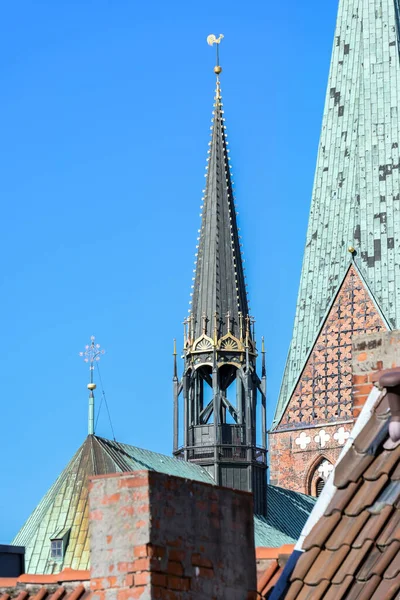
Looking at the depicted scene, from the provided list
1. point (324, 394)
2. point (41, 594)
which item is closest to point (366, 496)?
point (41, 594)

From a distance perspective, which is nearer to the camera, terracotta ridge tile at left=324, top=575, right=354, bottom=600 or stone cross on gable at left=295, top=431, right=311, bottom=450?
terracotta ridge tile at left=324, top=575, right=354, bottom=600

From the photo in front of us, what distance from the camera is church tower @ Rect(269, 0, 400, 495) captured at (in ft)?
236

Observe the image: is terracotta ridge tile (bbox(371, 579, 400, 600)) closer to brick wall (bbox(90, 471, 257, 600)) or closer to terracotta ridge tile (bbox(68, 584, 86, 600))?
brick wall (bbox(90, 471, 257, 600))

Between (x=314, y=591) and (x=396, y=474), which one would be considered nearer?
(x=314, y=591)

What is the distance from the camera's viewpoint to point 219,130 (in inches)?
2594

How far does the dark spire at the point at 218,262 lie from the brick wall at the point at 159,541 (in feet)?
168

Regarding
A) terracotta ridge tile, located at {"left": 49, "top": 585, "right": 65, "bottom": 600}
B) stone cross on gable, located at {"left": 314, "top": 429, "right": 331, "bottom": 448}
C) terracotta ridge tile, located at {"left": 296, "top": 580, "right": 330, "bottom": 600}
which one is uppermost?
stone cross on gable, located at {"left": 314, "top": 429, "right": 331, "bottom": 448}

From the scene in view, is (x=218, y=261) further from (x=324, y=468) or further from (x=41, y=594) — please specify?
(x=41, y=594)

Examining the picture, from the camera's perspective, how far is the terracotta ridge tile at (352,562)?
10.8 meters

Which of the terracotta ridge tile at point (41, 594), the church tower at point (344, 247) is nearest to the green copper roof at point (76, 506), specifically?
the church tower at point (344, 247)

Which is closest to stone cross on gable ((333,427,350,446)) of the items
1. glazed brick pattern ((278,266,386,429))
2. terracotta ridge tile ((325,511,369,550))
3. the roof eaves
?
glazed brick pattern ((278,266,386,429))

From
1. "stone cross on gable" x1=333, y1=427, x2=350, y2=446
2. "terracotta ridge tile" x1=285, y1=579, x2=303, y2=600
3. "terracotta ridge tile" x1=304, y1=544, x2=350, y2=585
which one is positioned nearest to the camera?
"terracotta ridge tile" x1=304, y1=544, x2=350, y2=585

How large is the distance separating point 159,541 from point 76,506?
42959 millimetres

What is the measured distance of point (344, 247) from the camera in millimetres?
73625
